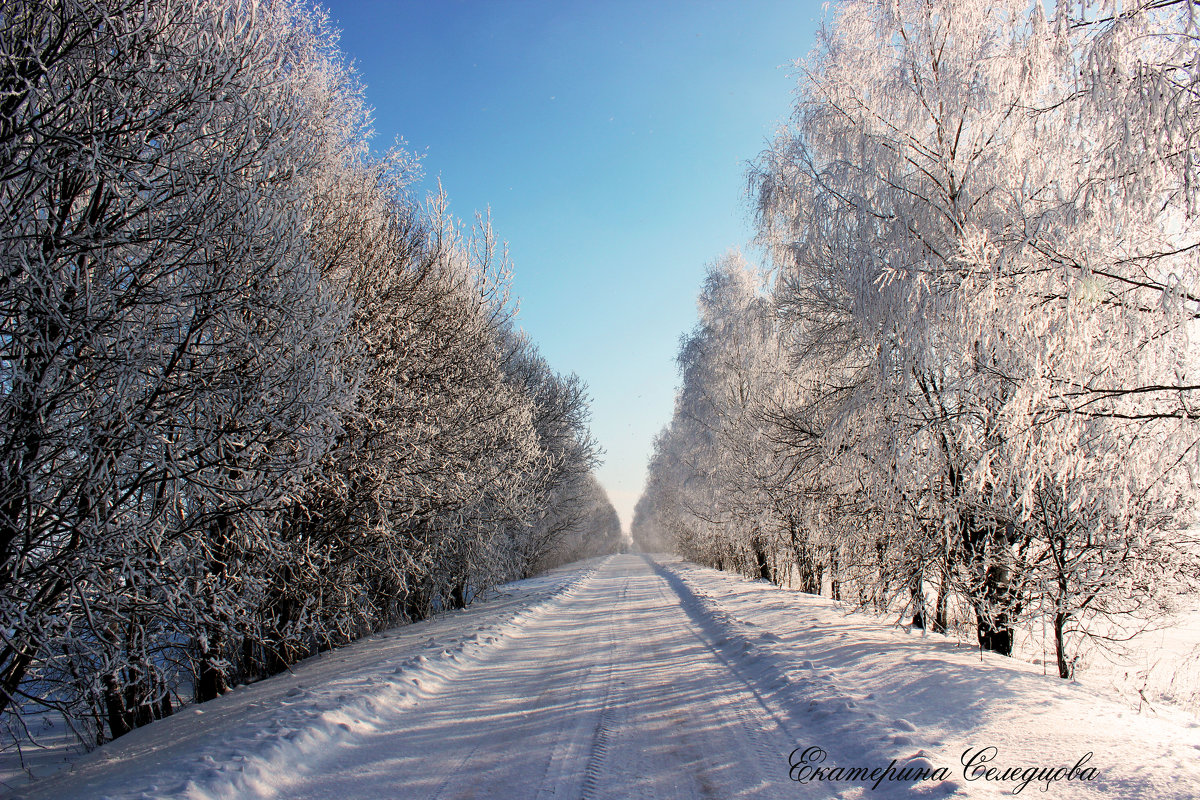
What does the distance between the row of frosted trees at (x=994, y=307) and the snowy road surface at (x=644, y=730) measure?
161 centimetres

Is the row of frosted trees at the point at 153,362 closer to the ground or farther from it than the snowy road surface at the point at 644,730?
farther from it

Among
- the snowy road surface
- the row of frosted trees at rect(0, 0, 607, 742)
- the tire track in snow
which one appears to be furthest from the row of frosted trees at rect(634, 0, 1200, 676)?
the row of frosted trees at rect(0, 0, 607, 742)

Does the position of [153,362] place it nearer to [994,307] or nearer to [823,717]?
[823,717]

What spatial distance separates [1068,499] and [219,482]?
8404 mm

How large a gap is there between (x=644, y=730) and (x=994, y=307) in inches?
178

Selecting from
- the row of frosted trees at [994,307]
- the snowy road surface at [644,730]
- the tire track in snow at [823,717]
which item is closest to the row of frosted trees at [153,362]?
the snowy road surface at [644,730]

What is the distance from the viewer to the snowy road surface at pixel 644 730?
10.9 feet

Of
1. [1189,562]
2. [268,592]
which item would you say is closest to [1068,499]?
[1189,562]

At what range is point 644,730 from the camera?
4.26 m

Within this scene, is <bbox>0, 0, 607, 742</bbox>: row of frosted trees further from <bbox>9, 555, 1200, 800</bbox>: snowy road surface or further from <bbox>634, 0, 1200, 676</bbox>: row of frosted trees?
<bbox>634, 0, 1200, 676</bbox>: row of frosted trees

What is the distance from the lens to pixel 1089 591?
6.49 m

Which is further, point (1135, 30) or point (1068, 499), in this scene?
point (1068, 499)

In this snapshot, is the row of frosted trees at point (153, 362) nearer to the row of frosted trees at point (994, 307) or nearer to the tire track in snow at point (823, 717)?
the tire track in snow at point (823, 717)

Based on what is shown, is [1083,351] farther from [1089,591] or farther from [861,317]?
[1089,591]
